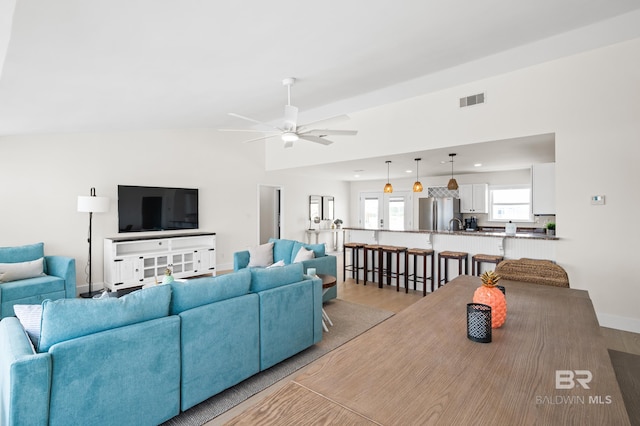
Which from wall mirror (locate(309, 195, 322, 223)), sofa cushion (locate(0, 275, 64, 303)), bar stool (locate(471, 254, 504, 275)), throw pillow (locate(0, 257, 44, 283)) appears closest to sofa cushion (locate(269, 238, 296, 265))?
bar stool (locate(471, 254, 504, 275))

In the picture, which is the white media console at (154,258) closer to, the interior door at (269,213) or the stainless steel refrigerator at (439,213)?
the interior door at (269,213)

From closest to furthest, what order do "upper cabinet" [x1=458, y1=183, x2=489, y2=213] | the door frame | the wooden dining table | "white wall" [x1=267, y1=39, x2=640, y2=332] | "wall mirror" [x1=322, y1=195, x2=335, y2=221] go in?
the wooden dining table → "white wall" [x1=267, y1=39, x2=640, y2=332] → "upper cabinet" [x1=458, y1=183, x2=489, y2=213] → the door frame → "wall mirror" [x1=322, y1=195, x2=335, y2=221]

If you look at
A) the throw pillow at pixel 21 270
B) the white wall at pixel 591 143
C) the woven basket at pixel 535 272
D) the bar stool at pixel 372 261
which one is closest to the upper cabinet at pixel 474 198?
the bar stool at pixel 372 261

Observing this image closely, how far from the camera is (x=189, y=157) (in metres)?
6.52

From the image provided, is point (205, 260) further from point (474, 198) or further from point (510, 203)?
point (510, 203)

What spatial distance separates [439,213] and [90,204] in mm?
6959

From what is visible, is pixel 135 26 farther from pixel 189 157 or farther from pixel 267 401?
pixel 189 157

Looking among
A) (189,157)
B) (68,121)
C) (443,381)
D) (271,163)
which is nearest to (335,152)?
(271,163)

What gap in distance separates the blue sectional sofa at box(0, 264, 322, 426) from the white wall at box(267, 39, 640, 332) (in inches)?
141

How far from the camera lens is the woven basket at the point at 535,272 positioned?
2158mm

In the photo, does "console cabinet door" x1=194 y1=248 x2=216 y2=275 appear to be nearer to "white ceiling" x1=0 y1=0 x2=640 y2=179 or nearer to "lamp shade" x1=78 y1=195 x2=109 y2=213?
"lamp shade" x1=78 y1=195 x2=109 y2=213

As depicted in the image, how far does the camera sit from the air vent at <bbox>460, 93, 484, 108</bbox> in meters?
4.27

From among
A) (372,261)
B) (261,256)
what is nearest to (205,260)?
(261,256)

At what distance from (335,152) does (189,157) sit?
3097 millimetres
